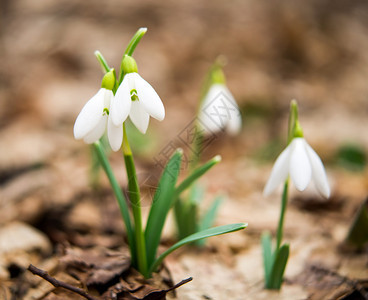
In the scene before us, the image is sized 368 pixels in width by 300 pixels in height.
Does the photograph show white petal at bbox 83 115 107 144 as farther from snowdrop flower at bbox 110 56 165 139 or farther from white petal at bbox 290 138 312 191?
white petal at bbox 290 138 312 191

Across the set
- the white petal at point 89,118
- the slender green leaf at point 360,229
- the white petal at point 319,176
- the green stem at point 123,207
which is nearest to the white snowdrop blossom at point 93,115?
the white petal at point 89,118

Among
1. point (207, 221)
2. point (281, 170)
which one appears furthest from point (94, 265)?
point (281, 170)

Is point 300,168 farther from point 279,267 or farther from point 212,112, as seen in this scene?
point 212,112

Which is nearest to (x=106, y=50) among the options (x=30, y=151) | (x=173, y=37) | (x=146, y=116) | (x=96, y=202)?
(x=173, y=37)

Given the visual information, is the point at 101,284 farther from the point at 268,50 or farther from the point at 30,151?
the point at 268,50

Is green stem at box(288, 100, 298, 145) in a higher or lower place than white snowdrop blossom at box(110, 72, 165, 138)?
lower

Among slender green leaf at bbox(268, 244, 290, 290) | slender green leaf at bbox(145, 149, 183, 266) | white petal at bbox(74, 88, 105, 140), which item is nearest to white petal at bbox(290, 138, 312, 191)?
slender green leaf at bbox(268, 244, 290, 290)
